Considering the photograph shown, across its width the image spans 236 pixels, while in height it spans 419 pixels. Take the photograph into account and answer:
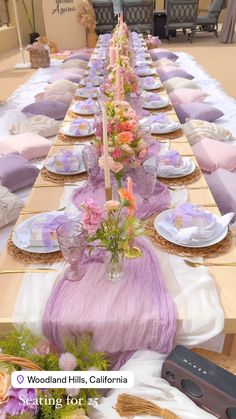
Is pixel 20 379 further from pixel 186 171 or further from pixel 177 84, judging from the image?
pixel 177 84

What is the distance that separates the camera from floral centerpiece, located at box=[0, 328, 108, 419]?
33.9 inches

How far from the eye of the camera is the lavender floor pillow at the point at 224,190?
1935mm

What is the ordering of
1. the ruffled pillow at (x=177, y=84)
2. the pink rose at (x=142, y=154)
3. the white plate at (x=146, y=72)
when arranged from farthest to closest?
the ruffled pillow at (x=177, y=84), the white plate at (x=146, y=72), the pink rose at (x=142, y=154)

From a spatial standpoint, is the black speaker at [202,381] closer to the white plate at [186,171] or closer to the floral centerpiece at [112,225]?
the floral centerpiece at [112,225]

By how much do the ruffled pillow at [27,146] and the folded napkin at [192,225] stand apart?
149 cm

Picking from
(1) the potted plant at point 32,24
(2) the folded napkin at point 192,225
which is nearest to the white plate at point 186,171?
(2) the folded napkin at point 192,225

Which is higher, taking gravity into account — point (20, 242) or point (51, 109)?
point (20, 242)

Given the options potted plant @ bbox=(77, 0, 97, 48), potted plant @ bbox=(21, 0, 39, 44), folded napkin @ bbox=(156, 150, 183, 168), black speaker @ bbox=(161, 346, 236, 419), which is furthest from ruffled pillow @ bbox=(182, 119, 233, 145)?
potted plant @ bbox=(21, 0, 39, 44)

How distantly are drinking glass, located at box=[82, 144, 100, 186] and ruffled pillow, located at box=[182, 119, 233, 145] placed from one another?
122 cm

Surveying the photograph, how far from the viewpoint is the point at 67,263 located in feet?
4.21

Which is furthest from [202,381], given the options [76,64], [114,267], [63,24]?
[63,24]

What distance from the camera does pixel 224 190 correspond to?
1.98 metres

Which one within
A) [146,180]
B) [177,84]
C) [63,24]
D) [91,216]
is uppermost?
[91,216]

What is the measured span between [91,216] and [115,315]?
0.29 metres
